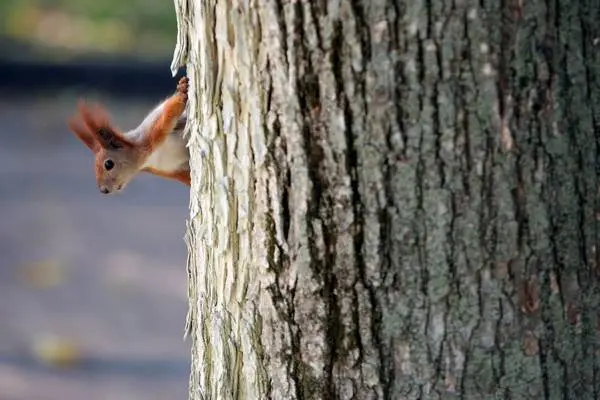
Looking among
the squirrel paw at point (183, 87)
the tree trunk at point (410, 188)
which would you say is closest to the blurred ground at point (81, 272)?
the squirrel paw at point (183, 87)

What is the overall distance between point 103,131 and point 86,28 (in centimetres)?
548

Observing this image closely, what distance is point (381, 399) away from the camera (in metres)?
1.83

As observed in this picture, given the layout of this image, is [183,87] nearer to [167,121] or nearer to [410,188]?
[167,121]

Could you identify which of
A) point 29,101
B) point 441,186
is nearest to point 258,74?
point 441,186

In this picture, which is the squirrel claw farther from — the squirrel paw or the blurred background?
the blurred background

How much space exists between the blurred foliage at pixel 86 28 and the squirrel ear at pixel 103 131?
191 inches

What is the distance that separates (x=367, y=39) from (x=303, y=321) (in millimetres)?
487

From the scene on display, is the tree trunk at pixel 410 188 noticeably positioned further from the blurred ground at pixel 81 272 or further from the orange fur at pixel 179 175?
the blurred ground at pixel 81 272

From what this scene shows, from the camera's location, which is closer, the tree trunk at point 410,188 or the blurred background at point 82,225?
the tree trunk at point 410,188

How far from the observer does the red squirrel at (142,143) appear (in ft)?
7.41

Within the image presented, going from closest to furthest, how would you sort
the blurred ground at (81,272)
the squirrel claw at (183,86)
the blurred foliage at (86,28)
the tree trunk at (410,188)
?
the tree trunk at (410,188) < the squirrel claw at (183,86) < the blurred ground at (81,272) < the blurred foliage at (86,28)

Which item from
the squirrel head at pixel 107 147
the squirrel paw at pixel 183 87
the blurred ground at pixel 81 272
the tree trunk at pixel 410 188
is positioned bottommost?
the tree trunk at pixel 410 188

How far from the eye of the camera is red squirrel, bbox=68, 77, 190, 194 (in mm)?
2258

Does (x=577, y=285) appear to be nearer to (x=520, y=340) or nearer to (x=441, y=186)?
(x=520, y=340)
